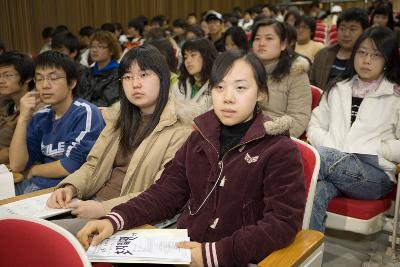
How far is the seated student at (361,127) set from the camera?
78.2 inches

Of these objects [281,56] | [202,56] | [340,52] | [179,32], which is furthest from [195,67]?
[179,32]

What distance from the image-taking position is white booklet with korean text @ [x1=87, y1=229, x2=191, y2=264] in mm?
1142

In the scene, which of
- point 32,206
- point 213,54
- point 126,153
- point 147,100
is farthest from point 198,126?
point 213,54

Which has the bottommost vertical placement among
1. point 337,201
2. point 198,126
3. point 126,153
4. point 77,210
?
point 337,201

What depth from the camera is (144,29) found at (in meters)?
8.00

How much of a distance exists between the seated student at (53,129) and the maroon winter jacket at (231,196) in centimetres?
74

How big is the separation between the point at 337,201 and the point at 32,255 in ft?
4.83

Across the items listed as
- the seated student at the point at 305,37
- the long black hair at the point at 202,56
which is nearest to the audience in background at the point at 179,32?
the seated student at the point at 305,37

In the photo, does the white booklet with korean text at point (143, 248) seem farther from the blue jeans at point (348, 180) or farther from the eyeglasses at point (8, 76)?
the eyeglasses at point (8, 76)

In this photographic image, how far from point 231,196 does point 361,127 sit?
117cm

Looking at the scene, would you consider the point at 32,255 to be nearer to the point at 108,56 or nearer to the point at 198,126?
the point at 198,126

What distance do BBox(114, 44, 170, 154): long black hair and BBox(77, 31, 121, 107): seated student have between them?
1684 millimetres

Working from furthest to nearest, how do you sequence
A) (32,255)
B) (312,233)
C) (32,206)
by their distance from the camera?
(32,206) → (312,233) → (32,255)

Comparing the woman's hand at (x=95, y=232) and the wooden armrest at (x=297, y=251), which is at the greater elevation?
the woman's hand at (x=95, y=232)
